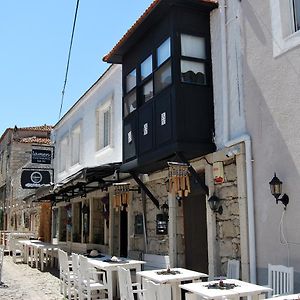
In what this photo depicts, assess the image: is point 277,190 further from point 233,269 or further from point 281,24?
point 281,24

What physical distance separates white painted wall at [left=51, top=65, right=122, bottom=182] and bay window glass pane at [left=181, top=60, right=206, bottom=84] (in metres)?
4.39

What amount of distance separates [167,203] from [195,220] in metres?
1.06

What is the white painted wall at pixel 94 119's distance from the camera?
40.1 ft

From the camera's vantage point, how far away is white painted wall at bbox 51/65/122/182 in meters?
12.2

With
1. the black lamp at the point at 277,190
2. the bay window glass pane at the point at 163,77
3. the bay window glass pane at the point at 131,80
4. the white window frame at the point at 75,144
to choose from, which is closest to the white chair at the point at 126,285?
the black lamp at the point at 277,190

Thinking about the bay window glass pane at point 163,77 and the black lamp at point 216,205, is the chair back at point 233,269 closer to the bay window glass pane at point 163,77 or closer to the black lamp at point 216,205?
the black lamp at point 216,205

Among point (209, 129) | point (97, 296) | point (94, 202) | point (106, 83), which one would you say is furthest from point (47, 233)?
point (209, 129)

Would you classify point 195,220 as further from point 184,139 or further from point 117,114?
point 117,114

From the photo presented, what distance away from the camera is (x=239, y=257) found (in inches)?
269

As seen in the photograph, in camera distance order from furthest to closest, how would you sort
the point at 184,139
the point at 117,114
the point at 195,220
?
the point at 117,114
the point at 195,220
the point at 184,139

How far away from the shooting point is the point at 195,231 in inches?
329

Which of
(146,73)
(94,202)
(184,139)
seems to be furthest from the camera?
(94,202)

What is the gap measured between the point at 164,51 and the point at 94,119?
6544 mm

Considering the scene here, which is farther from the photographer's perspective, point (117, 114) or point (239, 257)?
point (117, 114)
